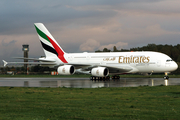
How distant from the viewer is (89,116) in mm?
9820

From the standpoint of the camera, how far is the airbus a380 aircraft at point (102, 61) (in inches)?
1511

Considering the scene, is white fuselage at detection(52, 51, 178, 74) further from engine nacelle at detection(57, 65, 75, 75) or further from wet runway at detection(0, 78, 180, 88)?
engine nacelle at detection(57, 65, 75, 75)

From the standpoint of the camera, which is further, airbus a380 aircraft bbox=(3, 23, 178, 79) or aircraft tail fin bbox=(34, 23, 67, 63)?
aircraft tail fin bbox=(34, 23, 67, 63)

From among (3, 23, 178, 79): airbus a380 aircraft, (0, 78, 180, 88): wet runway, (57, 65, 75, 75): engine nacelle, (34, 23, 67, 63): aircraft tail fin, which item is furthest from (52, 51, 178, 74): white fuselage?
(34, 23, 67, 63): aircraft tail fin

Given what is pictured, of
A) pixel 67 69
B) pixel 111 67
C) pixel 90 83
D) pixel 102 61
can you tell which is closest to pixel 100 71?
pixel 111 67

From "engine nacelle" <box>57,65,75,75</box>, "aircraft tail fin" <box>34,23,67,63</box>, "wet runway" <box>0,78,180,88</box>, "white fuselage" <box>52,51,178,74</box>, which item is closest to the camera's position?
"wet runway" <box>0,78,180,88</box>

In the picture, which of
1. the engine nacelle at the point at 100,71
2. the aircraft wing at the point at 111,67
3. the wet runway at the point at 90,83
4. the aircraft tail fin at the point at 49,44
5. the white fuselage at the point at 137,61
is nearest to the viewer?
the wet runway at the point at 90,83

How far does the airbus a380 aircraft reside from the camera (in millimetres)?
38375

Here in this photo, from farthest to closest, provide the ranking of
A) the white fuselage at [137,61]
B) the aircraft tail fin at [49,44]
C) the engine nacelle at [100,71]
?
the aircraft tail fin at [49,44]
the engine nacelle at [100,71]
the white fuselage at [137,61]

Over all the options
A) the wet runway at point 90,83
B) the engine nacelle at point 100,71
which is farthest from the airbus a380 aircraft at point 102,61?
the wet runway at point 90,83

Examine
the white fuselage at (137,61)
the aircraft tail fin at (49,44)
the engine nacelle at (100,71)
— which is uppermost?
the aircraft tail fin at (49,44)

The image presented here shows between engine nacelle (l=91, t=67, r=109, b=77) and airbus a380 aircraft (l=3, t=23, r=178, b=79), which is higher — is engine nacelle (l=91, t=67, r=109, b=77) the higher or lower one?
the lower one

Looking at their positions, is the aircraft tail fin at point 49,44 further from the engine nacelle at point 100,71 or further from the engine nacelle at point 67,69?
the engine nacelle at point 100,71

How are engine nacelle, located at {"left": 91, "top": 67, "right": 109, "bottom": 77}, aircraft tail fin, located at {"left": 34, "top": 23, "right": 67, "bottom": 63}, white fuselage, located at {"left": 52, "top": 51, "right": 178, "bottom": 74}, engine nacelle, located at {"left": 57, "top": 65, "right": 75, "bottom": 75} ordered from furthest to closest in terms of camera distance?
aircraft tail fin, located at {"left": 34, "top": 23, "right": 67, "bottom": 63} < engine nacelle, located at {"left": 57, "top": 65, "right": 75, "bottom": 75} < engine nacelle, located at {"left": 91, "top": 67, "right": 109, "bottom": 77} < white fuselage, located at {"left": 52, "top": 51, "right": 178, "bottom": 74}
